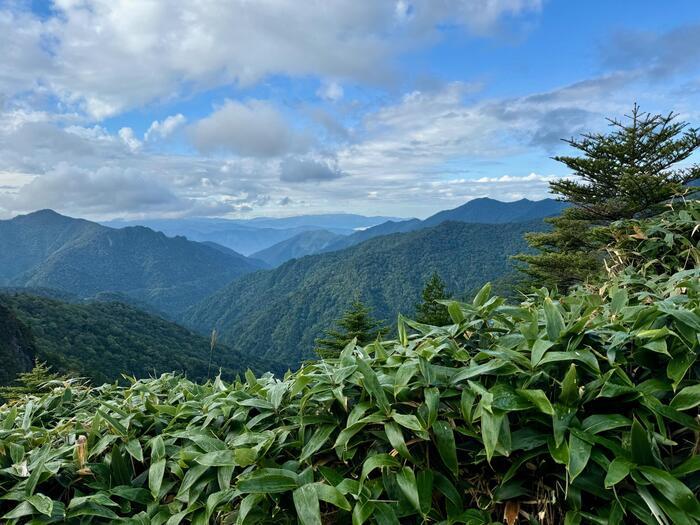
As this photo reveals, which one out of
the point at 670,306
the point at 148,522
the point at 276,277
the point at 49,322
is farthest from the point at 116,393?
the point at 276,277

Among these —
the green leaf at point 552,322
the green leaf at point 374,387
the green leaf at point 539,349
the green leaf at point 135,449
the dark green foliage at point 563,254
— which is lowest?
the dark green foliage at point 563,254

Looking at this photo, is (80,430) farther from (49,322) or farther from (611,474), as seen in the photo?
(49,322)

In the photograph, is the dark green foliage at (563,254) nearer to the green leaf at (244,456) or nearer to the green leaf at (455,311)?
the green leaf at (455,311)

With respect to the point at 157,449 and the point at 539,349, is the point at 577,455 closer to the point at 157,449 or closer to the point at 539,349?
the point at 539,349

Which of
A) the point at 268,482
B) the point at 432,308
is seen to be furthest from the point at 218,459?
the point at 432,308

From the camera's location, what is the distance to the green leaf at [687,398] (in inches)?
35.1

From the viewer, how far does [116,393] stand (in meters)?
1.91

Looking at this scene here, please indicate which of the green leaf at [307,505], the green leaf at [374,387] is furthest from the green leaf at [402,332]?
→ the green leaf at [307,505]

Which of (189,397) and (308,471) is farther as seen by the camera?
(189,397)

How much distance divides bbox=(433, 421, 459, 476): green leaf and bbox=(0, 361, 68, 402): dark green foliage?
1690 mm

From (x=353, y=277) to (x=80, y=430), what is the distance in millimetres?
139266

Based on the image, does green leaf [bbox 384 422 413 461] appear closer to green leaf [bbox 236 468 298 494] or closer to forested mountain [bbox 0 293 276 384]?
green leaf [bbox 236 468 298 494]

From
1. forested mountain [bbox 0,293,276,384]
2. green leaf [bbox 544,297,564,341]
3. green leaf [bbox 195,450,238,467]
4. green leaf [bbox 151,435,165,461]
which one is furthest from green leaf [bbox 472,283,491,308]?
forested mountain [bbox 0,293,276,384]

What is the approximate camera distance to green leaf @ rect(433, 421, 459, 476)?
3.19 feet
